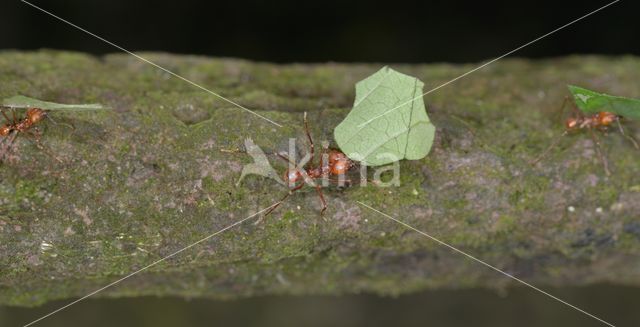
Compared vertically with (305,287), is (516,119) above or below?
above

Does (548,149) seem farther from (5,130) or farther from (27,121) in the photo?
(5,130)

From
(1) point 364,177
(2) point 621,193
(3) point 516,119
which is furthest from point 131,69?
(2) point 621,193

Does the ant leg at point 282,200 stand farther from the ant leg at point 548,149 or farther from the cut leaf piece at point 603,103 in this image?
the cut leaf piece at point 603,103

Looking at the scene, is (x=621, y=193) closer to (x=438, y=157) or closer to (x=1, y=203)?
(x=438, y=157)

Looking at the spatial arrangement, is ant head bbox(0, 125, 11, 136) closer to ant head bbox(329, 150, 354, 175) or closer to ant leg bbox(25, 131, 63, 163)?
ant leg bbox(25, 131, 63, 163)

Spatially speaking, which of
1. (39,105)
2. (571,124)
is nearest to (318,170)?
(39,105)

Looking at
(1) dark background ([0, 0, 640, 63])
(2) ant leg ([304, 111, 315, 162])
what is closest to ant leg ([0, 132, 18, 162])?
(2) ant leg ([304, 111, 315, 162])

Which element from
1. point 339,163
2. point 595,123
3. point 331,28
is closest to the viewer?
point 339,163
